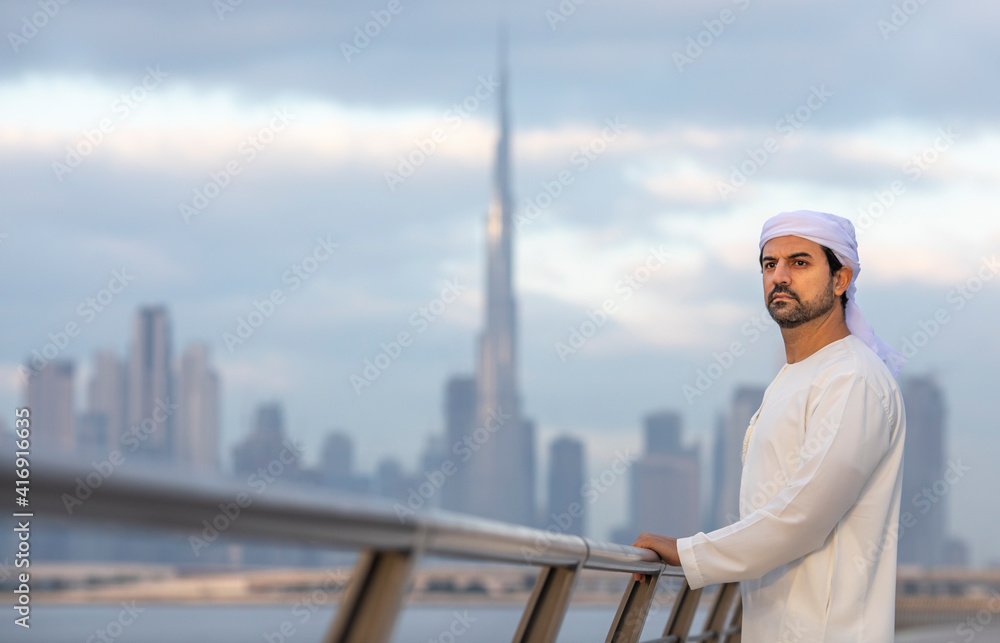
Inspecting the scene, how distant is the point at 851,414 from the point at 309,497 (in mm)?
1442

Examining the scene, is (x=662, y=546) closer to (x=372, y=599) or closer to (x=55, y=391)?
(x=372, y=599)

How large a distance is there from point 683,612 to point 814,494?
2.70 ft

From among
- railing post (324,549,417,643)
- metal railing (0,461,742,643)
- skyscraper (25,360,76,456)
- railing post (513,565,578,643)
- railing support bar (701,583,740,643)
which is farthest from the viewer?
skyscraper (25,360,76,456)

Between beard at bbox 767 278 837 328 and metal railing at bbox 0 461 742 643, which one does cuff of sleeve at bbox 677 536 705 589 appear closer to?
metal railing at bbox 0 461 742 643

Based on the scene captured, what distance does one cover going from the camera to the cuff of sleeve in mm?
2107

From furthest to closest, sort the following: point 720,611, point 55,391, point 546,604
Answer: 1. point 55,391
2. point 720,611
3. point 546,604

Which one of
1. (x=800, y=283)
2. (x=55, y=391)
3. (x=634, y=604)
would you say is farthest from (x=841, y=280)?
(x=55, y=391)

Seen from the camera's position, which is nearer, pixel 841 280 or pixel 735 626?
pixel 841 280

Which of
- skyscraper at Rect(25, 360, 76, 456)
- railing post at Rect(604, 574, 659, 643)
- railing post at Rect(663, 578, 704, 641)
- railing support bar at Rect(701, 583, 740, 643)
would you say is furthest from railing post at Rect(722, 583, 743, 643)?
skyscraper at Rect(25, 360, 76, 456)

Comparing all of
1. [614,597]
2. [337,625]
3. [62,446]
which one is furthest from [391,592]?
[614,597]

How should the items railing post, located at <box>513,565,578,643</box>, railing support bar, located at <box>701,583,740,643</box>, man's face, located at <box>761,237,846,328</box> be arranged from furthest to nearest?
railing support bar, located at <box>701,583,740,643</box>, man's face, located at <box>761,237,846,328</box>, railing post, located at <box>513,565,578,643</box>

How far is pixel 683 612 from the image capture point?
8.94ft

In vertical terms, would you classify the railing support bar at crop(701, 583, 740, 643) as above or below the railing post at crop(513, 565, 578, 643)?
below

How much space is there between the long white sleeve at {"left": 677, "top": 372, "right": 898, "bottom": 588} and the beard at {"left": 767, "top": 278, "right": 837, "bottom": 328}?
0.21 meters
